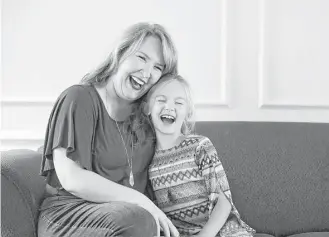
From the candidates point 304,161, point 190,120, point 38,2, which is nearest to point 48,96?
point 38,2

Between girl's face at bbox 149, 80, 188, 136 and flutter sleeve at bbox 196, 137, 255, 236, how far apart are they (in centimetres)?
13

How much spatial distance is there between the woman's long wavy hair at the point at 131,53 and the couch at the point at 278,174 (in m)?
0.36

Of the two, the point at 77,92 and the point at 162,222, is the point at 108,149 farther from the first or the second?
the point at 162,222

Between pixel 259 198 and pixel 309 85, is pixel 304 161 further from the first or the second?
pixel 309 85

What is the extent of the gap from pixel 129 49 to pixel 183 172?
470 mm

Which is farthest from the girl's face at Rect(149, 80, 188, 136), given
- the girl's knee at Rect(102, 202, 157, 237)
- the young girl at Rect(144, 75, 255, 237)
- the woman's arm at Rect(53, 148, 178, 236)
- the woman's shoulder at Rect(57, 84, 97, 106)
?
the girl's knee at Rect(102, 202, 157, 237)

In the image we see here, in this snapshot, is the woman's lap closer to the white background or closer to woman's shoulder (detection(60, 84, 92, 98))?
woman's shoulder (detection(60, 84, 92, 98))

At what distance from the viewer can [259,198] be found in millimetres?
2102

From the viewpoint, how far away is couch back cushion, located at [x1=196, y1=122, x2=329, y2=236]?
2.09m

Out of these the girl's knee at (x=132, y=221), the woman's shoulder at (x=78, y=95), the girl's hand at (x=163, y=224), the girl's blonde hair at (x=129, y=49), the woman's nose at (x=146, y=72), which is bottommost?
the girl's hand at (x=163, y=224)

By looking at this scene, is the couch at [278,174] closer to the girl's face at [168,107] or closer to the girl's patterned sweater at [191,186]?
the girl's patterned sweater at [191,186]

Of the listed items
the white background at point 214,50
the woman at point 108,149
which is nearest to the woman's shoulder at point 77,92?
the woman at point 108,149

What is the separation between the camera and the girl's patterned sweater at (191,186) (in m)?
1.86

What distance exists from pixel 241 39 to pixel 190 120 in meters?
0.67
